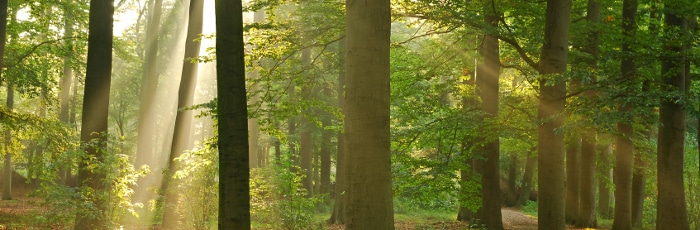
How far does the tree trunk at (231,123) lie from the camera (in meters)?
6.43

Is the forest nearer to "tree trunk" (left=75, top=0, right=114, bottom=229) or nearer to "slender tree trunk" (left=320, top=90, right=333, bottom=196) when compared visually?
"tree trunk" (left=75, top=0, right=114, bottom=229)

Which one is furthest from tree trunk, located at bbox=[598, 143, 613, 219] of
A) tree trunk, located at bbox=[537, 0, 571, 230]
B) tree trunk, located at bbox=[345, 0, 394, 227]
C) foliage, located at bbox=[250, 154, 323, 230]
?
tree trunk, located at bbox=[345, 0, 394, 227]

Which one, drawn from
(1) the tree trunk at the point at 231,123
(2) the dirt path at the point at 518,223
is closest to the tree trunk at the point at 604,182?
(2) the dirt path at the point at 518,223

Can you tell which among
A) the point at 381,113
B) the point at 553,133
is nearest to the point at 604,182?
the point at 553,133

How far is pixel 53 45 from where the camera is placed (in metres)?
17.1

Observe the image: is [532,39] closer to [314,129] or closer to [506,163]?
[314,129]

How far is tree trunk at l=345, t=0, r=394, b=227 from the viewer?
5.83 meters

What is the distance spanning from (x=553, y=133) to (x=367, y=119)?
643 cm

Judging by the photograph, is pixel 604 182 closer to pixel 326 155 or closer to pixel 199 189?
pixel 326 155

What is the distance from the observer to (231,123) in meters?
→ 6.48

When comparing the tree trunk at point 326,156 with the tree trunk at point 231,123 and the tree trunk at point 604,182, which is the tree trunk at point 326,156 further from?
the tree trunk at point 231,123

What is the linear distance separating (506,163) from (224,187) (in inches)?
1049

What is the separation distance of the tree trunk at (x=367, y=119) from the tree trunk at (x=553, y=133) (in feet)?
19.3

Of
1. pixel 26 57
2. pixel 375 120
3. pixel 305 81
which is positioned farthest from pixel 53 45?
pixel 375 120
